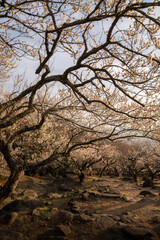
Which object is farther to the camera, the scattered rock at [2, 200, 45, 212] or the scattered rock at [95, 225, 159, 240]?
the scattered rock at [2, 200, 45, 212]

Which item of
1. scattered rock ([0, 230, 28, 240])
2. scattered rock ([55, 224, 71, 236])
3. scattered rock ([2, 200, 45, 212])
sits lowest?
scattered rock ([0, 230, 28, 240])

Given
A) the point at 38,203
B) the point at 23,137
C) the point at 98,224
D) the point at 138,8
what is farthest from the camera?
the point at 23,137

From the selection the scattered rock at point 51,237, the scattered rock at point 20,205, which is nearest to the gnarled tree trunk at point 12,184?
the scattered rock at point 20,205

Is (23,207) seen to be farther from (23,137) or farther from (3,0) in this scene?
(23,137)

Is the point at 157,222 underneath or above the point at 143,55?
underneath

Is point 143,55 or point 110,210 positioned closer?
point 143,55

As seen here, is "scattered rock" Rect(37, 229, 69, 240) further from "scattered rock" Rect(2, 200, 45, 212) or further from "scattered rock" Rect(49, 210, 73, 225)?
Answer: "scattered rock" Rect(2, 200, 45, 212)

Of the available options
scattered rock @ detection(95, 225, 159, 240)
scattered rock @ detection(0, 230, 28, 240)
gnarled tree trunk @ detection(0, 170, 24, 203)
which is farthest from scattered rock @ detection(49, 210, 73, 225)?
gnarled tree trunk @ detection(0, 170, 24, 203)

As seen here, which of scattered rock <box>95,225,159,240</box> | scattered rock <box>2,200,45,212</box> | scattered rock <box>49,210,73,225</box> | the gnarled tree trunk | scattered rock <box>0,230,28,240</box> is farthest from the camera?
scattered rock <box>2,200,45,212</box>

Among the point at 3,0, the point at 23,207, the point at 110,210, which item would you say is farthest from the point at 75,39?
the point at 110,210

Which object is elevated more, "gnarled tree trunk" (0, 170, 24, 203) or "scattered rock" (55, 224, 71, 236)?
"gnarled tree trunk" (0, 170, 24, 203)

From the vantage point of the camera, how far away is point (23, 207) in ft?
20.3

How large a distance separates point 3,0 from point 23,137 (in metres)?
11.9

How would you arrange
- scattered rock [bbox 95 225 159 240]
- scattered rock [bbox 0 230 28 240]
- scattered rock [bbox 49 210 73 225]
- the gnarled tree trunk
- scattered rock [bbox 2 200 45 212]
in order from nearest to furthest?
scattered rock [bbox 0 230 28 240] < scattered rock [bbox 95 225 159 240] < scattered rock [bbox 49 210 73 225] < the gnarled tree trunk < scattered rock [bbox 2 200 45 212]
